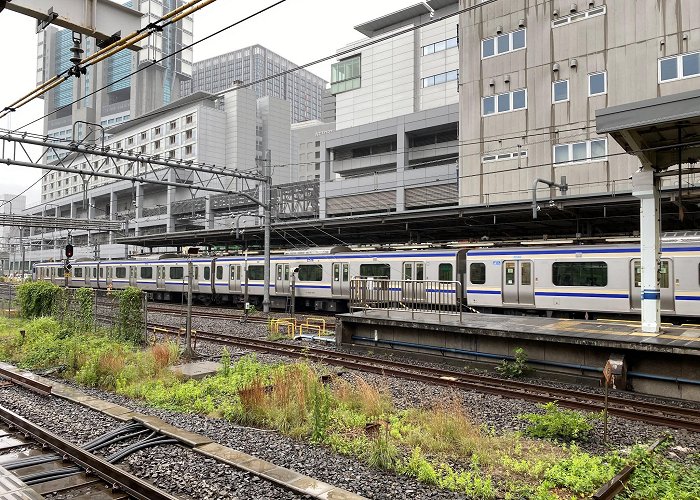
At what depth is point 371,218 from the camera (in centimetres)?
2417

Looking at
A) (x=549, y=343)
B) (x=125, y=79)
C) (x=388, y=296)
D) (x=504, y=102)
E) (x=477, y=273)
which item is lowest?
(x=549, y=343)

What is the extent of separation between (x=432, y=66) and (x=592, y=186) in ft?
88.6

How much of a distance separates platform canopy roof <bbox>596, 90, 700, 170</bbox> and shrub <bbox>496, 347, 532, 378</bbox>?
516 centimetres

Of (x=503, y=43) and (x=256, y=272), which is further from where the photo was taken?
(x=503, y=43)

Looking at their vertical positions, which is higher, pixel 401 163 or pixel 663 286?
pixel 401 163

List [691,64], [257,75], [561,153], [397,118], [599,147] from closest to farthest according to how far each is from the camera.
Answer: [691,64], [599,147], [561,153], [397,118], [257,75]

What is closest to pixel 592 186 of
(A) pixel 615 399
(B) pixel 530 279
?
(B) pixel 530 279

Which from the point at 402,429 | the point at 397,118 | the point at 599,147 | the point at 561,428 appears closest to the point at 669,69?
the point at 599,147

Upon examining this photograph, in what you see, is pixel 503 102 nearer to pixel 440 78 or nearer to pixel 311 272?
pixel 311 272

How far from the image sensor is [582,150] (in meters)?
28.1

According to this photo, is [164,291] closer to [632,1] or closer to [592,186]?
[592,186]

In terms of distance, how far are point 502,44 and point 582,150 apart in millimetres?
8776

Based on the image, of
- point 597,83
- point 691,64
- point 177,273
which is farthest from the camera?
point 177,273

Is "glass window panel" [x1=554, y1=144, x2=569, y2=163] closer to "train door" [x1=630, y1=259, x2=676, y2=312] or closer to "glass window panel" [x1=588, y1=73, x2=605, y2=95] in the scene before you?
"glass window panel" [x1=588, y1=73, x2=605, y2=95]
